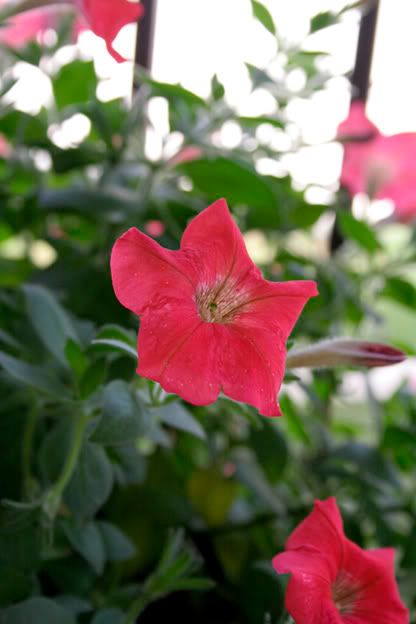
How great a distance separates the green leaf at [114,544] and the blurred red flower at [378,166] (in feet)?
1.61

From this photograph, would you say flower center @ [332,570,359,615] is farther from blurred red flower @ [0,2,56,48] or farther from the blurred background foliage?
blurred red flower @ [0,2,56,48]

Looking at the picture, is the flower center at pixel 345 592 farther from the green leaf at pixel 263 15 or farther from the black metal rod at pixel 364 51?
the black metal rod at pixel 364 51

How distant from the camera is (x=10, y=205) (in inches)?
26.7

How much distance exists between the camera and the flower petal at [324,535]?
1.12 feet

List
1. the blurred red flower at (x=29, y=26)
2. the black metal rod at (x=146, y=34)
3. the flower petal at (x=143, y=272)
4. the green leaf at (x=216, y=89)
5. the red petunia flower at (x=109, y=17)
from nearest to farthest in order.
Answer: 1. the flower petal at (x=143, y=272)
2. the red petunia flower at (x=109, y=17)
3. the green leaf at (x=216, y=89)
4. the blurred red flower at (x=29, y=26)
5. the black metal rod at (x=146, y=34)

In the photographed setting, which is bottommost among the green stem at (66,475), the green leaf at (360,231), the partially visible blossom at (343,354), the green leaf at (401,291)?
the green leaf at (401,291)

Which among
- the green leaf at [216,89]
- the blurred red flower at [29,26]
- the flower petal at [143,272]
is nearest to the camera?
the flower petal at [143,272]

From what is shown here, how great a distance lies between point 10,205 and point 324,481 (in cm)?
42

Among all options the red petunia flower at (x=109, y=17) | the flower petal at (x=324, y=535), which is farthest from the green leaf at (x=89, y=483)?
the red petunia flower at (x=109, y=17)

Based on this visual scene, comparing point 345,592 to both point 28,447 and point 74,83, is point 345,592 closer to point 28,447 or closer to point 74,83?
point 28,447

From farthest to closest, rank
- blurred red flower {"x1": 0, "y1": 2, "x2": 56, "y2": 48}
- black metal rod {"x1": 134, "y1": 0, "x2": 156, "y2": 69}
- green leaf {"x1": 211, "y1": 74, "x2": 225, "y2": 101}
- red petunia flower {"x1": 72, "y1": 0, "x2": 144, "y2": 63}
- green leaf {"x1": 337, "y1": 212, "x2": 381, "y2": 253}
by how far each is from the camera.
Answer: black metal rod {"x1": 134, "y1": 0, "x2": 156, "y2": 69}, blurred red flower {"x1": 0, "y1": 2, "x2": 56, "y2": 48}, green leaf {"x1": 337, "y1": 212, "x2": 381, "y2": 253}, green leaf {"x1": 211, "y1": 74, "x2": 225, "y2": 101}, red petunia flower {"x1": 72, "y1": 0, "x2": 144, "y2": 63}

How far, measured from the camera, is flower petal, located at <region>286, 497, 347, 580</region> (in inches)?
13.4

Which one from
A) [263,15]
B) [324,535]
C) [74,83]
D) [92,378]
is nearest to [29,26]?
[74,83]

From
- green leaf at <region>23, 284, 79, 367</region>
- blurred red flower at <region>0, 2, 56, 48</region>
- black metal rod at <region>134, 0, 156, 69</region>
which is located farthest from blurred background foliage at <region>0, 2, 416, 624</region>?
black metal rod at <region>134, 0, 156, 69</region>
